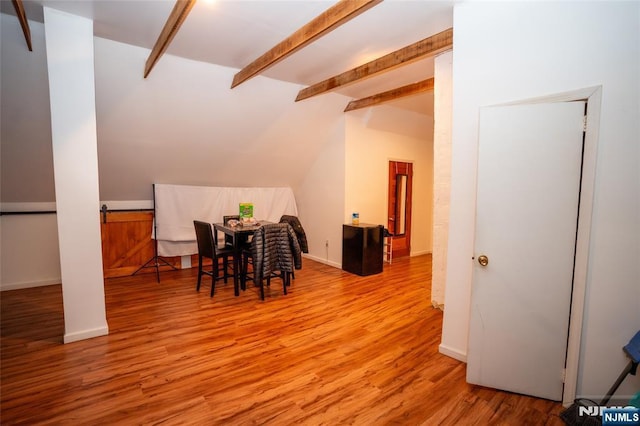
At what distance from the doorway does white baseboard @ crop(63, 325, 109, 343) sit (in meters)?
4.60

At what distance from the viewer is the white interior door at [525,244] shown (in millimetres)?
1853

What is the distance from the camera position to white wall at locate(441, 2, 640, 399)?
1.67 meters

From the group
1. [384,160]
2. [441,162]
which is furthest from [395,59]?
[384,160]

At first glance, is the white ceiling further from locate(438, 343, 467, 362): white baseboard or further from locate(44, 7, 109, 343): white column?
locate(438, 343, 467, 362): white baseboard

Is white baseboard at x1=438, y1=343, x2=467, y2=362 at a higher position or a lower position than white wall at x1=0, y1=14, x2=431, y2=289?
lower

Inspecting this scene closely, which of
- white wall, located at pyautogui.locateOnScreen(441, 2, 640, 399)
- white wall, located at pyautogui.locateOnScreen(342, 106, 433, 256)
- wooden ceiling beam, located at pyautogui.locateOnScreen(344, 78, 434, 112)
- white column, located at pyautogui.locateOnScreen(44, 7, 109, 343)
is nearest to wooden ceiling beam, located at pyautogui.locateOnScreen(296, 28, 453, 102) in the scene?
white wall, located at pyautogui.locateOnScreen(441, 2, 640, 399)

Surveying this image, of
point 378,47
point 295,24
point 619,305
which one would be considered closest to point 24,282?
point 295,24

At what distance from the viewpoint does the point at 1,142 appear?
3.38m

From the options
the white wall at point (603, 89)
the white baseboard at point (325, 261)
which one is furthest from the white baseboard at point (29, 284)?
the white wall at point (603, 89)

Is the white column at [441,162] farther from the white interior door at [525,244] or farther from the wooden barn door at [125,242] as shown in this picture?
the wooden barn door at [125,242]

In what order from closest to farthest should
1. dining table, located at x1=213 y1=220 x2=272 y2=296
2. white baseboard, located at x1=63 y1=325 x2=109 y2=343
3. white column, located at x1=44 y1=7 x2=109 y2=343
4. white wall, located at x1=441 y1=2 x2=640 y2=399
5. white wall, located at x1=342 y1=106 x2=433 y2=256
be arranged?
1. white wall, located at x1=441 y1=2 x2=640 y2=399
2. white column, located at x1=44 y1=7 x2=109 y2=343
3. white baseboard, located at x1=63 y1=325 x2=109 y2=343
4. dining table, located at x1=213 y1=220 x2=272 y2=296
5. white wall, located at x1=342 y1=106 x2=433 y2=256

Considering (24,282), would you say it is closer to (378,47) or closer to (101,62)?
(101,62)

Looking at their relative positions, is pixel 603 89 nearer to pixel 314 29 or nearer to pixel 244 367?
pixel 314 29

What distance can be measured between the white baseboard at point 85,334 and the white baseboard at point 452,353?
3069mm
